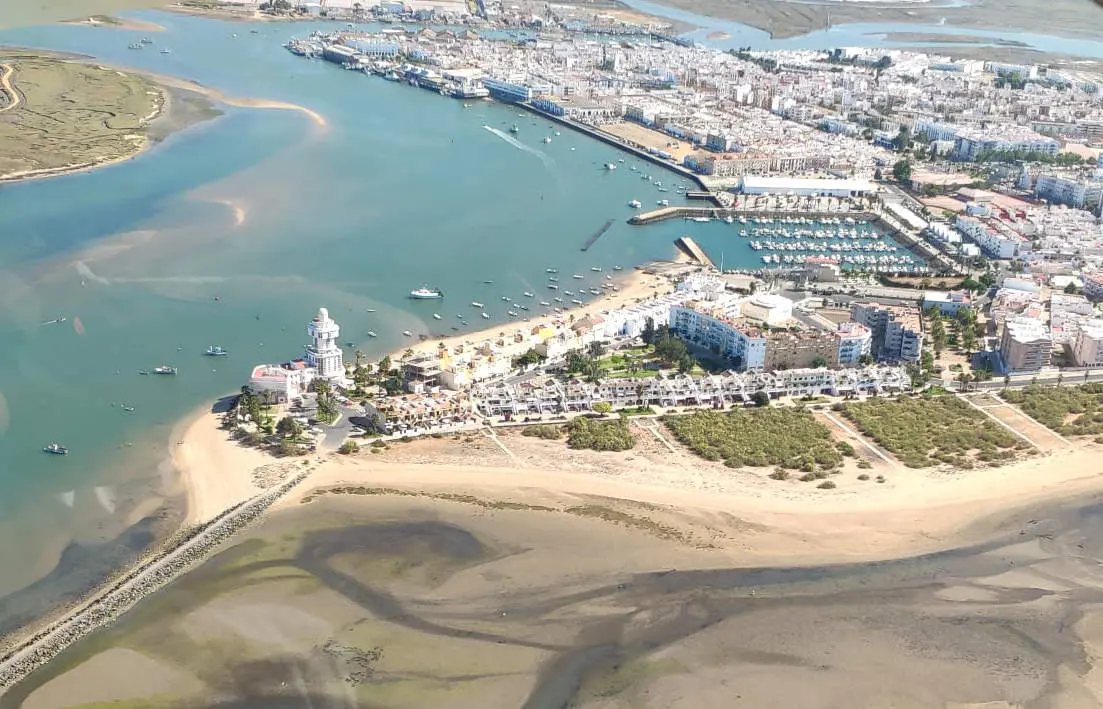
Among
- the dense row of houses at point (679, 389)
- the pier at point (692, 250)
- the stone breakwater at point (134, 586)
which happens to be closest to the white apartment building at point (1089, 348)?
the dense row of houses at point (679, 389)

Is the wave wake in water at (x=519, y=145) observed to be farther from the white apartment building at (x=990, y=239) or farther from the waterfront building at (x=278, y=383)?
the waterfront building at (x=278, y=383)

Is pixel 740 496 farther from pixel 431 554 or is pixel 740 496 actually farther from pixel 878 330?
pixel 878 330

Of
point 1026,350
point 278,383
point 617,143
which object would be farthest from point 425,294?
point 617,143

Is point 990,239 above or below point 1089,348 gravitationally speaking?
above

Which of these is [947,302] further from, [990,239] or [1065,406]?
[990,239]

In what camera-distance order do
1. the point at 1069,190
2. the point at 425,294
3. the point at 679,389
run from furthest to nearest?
the point at 1069,190 < the point at 425,294 < the point at 679,389

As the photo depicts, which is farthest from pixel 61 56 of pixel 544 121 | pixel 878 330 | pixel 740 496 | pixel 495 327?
pixel 740 496

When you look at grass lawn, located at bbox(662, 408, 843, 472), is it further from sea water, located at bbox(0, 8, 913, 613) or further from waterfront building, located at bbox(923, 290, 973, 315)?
waterfront building, located at bbox(923, 290, 973, 315)
